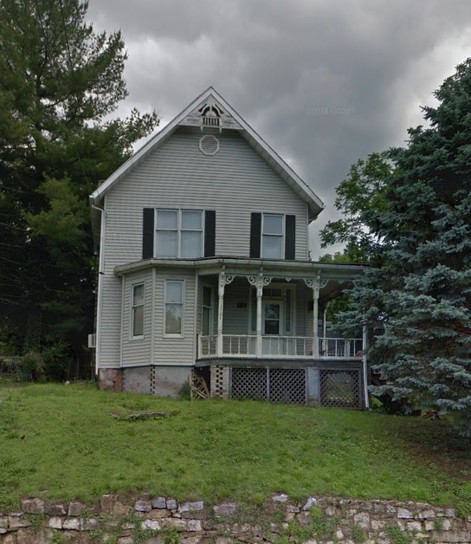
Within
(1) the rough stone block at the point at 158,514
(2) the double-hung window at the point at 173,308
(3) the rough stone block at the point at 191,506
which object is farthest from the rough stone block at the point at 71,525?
(2) the double-hung window at the point at 173,308

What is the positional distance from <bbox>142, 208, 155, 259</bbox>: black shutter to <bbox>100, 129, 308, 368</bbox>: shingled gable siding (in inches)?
5.0

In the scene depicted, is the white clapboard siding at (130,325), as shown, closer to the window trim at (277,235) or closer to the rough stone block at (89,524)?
the window trim at (277,235)

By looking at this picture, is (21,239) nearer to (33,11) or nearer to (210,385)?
(33,11)

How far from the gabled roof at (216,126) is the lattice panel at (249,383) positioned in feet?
20.1

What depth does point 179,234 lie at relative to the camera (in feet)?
61.8

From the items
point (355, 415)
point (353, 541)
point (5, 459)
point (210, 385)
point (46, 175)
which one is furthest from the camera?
point (46, 175)

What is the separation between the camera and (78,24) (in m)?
28.6

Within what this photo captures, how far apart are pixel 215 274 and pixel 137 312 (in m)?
2.72

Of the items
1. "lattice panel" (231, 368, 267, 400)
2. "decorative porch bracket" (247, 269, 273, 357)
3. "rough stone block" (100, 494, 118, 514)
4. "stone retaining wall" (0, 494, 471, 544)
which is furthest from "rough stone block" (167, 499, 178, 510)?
"decorative porch bracket" (247, 269, 273, 357)

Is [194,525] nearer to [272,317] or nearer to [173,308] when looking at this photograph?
[173,308]

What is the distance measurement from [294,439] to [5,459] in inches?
209

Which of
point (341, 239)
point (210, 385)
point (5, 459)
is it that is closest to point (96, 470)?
point (5, 459)

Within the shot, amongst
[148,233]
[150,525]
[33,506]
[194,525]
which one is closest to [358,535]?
[194,525]

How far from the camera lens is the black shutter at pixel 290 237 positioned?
1916cm
